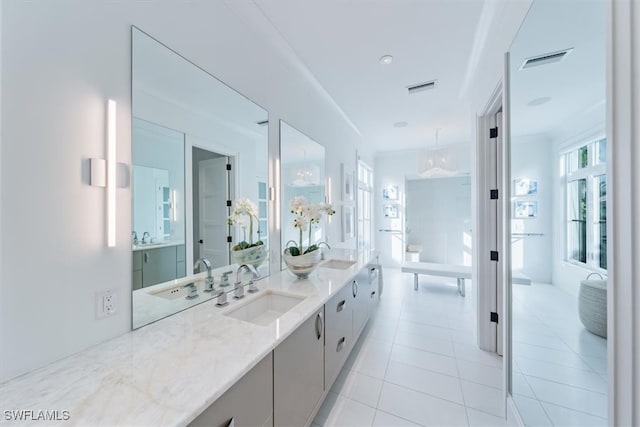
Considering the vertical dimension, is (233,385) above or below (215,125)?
below

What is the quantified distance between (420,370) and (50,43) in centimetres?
301

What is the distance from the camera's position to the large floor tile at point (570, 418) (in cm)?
90

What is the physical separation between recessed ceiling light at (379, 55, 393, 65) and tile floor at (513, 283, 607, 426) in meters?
2.25

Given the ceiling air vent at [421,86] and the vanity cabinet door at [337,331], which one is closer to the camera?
the vanity cabinet door at [337,331]

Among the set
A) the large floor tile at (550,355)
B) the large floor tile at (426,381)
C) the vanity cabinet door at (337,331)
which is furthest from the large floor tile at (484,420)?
the vanity cabinet door at (337,331)

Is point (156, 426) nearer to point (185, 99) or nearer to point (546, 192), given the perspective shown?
point (185, 99)

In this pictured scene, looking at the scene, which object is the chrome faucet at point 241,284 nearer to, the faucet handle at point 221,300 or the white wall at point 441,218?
the faucet handle at point 221,300

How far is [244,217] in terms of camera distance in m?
1.85

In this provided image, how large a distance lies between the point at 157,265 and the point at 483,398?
8.00 ft

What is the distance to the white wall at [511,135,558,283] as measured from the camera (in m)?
1.42

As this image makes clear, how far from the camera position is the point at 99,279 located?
990 mm

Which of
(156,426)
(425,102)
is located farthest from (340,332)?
(425,102)

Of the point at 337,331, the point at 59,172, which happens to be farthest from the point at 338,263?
the point at 59,172

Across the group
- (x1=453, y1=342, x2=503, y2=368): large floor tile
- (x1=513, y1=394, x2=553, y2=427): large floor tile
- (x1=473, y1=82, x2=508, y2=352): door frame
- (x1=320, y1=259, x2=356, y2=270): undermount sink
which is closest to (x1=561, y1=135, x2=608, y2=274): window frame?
(x1=513, y1=394, x2=553, y2=427): large floor tile
